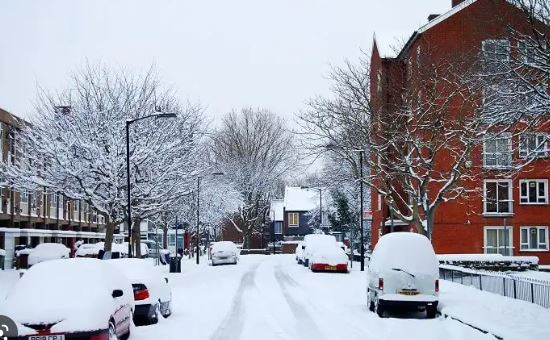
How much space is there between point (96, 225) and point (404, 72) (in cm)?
5372

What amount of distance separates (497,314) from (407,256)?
8.54 feet

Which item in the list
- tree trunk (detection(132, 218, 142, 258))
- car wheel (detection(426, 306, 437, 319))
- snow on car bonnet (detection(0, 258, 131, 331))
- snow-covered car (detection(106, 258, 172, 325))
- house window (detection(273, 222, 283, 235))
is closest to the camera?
snow on car bonnet (detection(0, 258, 131, 331))

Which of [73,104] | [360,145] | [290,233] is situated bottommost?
[290,233]

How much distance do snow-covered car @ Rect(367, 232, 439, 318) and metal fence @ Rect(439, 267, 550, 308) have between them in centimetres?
270

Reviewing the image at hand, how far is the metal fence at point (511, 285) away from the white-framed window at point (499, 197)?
47.5 ft

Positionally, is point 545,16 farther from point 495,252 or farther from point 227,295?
point 495,252

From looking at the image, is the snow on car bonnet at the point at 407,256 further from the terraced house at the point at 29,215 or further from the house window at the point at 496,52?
the terraced house at the point at 29,215

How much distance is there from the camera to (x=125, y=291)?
14406 mm

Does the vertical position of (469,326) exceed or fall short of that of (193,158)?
it falls short

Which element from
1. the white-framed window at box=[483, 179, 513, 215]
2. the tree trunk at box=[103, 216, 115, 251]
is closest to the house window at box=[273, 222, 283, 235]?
the white-framed window at box=[483, 179, 513, 215]

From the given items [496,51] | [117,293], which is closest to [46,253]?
[117,293]

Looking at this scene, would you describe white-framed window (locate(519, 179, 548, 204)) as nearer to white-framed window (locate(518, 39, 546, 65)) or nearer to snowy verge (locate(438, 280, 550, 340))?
snowy verge (locate(438, 280, 550, 340))

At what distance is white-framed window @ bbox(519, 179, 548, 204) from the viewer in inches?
1725

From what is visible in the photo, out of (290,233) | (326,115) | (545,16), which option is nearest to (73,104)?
(326,115)
